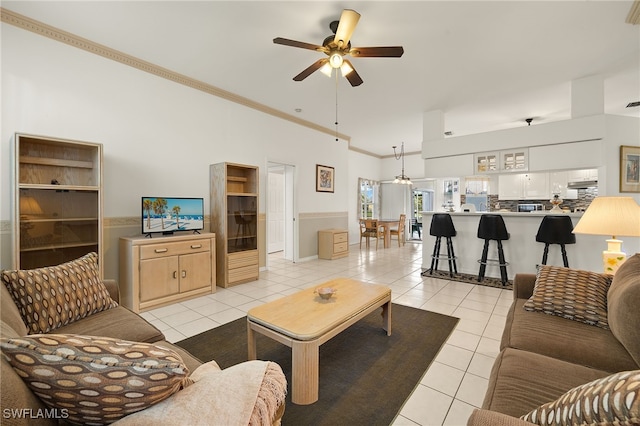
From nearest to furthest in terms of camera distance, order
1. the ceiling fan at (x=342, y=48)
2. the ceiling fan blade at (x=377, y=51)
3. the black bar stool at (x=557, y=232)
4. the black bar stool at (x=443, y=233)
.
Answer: the ceiling fan at (x=342, y=48)
the ceiling fan blade at (x=377, y=51)
the black bar stool at (x=557, y=232)
the black bar stool at (x=443, y=233)

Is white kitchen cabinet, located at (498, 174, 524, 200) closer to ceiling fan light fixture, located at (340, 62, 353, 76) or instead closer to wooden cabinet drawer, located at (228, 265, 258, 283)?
ceiling fan light fixture, located at (340, 62, 353, 76)

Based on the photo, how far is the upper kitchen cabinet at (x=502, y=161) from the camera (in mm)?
4523

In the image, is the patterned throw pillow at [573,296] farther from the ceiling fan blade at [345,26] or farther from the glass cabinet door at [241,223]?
the glass cabinet door at [241,223]

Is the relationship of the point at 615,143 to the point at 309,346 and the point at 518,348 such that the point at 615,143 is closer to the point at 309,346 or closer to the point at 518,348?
the point at 518,348

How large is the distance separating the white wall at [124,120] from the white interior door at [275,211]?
1.93 meters

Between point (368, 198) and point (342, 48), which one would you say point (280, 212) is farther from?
point (342, 48)

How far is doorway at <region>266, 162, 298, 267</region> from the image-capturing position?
597cm

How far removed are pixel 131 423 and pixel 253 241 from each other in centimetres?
389

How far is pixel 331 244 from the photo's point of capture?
6.23 m

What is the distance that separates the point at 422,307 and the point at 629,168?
12.3 ft

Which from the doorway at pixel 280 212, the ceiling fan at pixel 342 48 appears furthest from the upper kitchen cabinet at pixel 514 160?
the doorway at pixel 280 212

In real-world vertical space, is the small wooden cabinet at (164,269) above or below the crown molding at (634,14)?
below

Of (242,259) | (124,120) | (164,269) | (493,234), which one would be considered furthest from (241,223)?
(493,234)

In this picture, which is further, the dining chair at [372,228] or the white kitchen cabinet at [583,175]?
the dining chair at [372,228]
